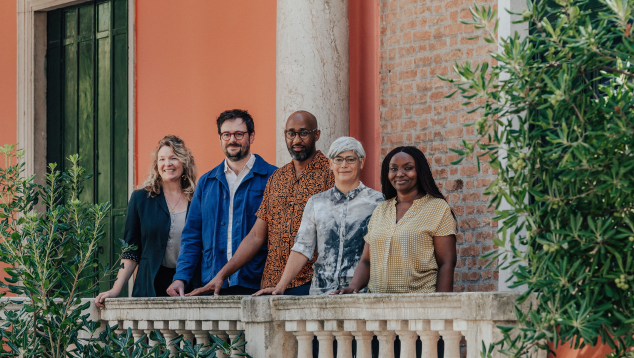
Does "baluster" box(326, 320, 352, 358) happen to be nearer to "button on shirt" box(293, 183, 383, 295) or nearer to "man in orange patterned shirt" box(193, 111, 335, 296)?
"button on shirt" box(293, 183, 383, 295)

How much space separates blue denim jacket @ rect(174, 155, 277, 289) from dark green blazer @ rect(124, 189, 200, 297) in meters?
0.19

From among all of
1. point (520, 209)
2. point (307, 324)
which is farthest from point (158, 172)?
point (520, 209)

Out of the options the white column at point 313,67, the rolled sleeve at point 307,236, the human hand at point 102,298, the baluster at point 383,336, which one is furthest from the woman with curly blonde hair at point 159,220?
the baluster at point 383,336

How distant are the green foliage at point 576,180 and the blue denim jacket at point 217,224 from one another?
2.33 meters

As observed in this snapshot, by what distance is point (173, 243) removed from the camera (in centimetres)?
555

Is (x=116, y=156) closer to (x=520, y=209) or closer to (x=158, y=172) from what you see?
(x=158, y=172)

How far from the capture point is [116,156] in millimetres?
8609

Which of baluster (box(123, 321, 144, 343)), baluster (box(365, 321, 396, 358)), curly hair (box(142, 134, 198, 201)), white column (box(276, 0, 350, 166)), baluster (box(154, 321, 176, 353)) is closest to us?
baluster (box(365, 321, 396, 358))

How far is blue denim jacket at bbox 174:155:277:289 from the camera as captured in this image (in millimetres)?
5238

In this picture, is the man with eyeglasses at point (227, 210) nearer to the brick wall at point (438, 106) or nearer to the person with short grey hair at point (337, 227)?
the person with short grey hair at point (337, 227)

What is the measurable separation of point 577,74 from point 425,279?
1502mm

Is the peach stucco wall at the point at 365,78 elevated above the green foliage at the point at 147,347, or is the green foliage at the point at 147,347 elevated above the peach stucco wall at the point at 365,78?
the peach stucco wall at the point at 365,78

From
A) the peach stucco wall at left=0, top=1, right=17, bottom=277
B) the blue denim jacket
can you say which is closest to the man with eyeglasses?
the blue denim jacket

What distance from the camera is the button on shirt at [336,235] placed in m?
4.61
